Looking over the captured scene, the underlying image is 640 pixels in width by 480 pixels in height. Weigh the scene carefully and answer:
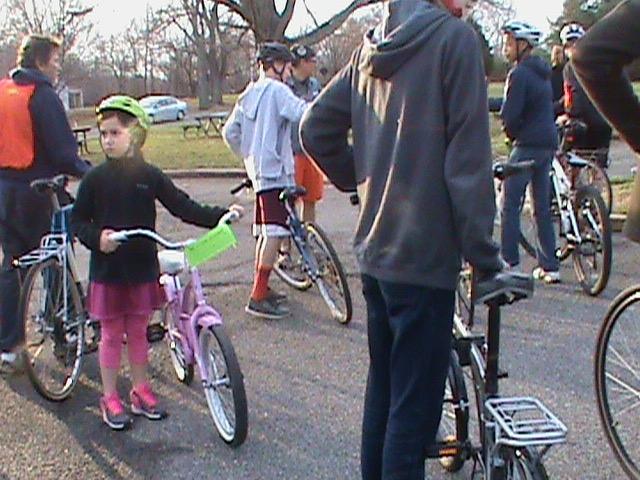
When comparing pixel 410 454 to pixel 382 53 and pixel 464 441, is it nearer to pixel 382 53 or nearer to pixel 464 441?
pixel 464 441

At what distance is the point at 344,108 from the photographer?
2.71 metres

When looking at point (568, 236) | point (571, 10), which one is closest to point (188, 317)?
point (568, 236)

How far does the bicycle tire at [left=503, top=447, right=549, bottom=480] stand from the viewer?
2.40 meters

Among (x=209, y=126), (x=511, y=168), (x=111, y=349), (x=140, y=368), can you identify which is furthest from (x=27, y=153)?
(x=209, y=126)

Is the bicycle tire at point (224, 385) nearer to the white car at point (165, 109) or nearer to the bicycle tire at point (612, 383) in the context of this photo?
the bicycle tire at point (612, 383)

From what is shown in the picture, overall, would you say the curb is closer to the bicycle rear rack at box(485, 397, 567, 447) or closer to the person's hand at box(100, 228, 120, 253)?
A: the person's hand at box(100, 228, 120, 253)

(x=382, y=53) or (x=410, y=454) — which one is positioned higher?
(x=382, y=53)

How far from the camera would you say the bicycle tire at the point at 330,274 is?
17.9ft

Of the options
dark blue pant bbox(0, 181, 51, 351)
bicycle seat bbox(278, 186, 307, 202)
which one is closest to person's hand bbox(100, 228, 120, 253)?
dark blue pant bbox(0, 181, 51, 351)

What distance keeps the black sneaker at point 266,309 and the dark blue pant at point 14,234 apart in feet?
5.39

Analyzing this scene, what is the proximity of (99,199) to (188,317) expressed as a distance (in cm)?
72

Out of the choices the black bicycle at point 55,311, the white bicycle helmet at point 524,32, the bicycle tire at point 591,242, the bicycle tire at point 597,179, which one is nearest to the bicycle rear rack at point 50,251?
the black bicycle at point 55,311

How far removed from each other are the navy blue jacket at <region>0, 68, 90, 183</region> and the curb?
988 cm

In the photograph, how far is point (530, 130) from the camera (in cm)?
601
